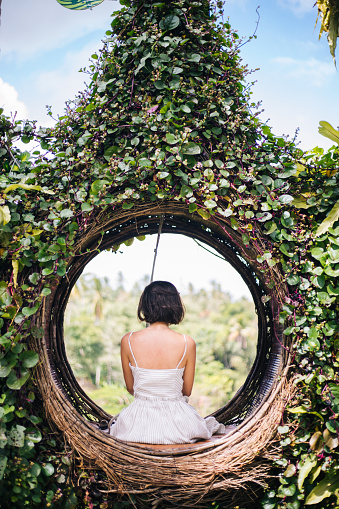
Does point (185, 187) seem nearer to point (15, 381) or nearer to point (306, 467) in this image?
point (15, 381)

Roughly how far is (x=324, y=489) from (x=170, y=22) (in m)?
2.85

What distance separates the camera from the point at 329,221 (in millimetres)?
2506

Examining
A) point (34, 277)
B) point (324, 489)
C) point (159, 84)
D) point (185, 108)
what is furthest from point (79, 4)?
point (324, 489)

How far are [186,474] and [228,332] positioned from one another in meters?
15.1

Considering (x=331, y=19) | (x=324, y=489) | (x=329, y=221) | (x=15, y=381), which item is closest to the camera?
(x=15, y=381)

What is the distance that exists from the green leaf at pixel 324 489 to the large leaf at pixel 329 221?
1381mm

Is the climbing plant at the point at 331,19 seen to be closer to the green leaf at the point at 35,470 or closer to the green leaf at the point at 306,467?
the green leaf at the point at 306,467

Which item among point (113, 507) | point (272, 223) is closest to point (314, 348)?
point (272, 223)

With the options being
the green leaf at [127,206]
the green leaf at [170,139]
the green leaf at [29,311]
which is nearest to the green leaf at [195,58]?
the green leaf at [170,139]

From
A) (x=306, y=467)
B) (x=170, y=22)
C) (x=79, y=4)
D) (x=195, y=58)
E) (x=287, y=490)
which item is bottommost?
(x=287, y=490)

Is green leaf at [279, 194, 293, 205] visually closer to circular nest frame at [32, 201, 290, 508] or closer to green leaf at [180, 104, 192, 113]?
circular nest frame at [32, 201, 290, 508]

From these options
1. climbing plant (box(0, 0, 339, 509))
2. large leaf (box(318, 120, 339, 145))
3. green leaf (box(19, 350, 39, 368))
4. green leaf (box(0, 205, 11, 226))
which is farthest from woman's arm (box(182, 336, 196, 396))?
large leaf (box(318, 120, 339, 145))

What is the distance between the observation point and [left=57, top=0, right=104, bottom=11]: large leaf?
272 centimetres

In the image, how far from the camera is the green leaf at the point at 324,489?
2.38 m
